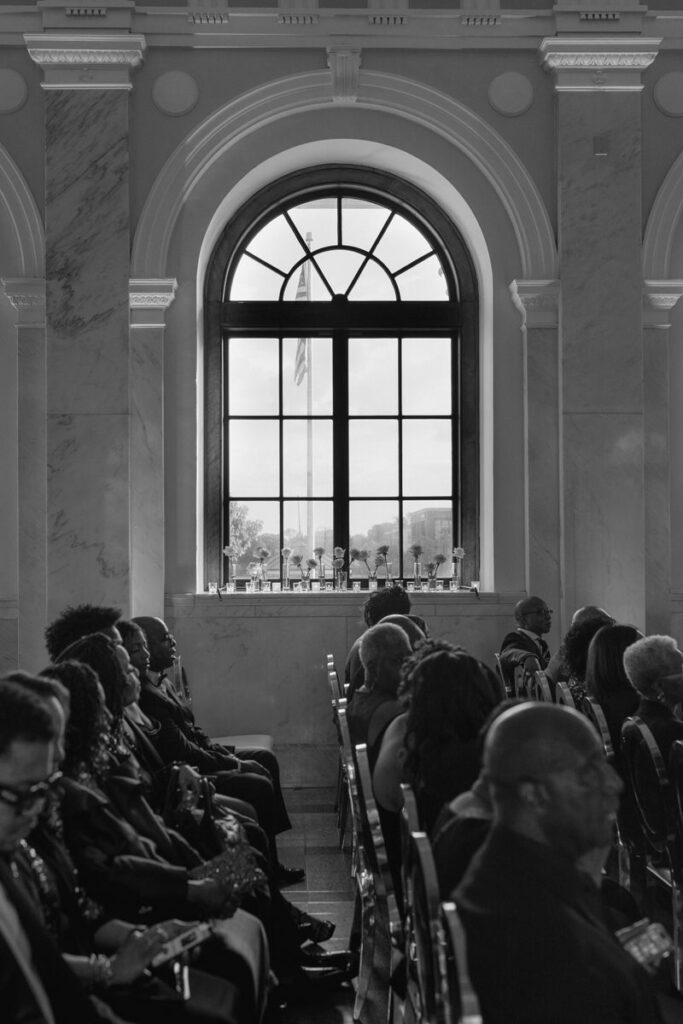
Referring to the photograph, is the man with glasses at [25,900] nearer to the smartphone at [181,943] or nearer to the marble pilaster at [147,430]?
the smartphone at [181,943]

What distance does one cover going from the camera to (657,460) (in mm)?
8523

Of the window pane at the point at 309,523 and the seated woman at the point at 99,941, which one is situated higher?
the window pane at the point at 309,523

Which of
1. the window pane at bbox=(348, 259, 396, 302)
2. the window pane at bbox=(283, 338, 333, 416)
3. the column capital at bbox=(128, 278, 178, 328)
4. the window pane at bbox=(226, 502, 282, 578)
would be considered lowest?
the window pane at bbox=(226, 502, 282, 578)

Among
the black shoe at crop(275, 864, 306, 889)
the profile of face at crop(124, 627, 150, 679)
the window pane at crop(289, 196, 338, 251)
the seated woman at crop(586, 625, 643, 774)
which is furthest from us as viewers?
the window pane at crop(289, 196, 338, 251)

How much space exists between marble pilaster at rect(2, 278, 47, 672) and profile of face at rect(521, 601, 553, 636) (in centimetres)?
329

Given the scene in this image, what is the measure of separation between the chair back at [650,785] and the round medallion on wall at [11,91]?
6330 millimetres

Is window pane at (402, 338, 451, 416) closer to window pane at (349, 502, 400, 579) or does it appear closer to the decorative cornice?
window pane at (349, 502, 400, 579)

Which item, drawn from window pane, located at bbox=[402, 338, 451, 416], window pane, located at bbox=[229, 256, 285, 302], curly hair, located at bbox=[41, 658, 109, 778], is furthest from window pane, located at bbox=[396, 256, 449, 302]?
curly hair, located at bbox=[41, 658, 109, 778]

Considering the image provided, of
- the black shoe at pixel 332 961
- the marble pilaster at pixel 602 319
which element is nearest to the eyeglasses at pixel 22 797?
the black shoe at pixel 332 961

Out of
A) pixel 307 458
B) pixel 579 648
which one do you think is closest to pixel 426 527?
pixel 307 458

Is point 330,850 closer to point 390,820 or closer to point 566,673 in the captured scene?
point 566,673

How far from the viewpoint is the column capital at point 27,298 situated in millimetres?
8273

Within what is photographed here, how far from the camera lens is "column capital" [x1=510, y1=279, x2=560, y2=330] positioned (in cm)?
837

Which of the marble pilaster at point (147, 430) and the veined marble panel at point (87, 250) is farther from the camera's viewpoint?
the marble pilaster at point (147, 430)
